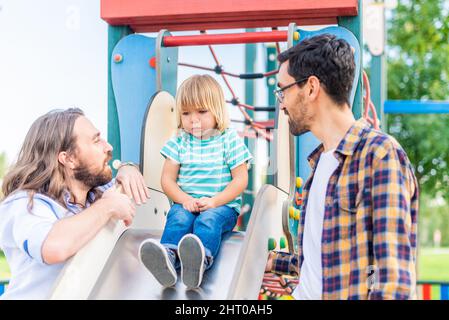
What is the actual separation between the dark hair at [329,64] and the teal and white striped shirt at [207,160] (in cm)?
87

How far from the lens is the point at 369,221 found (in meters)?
2.18

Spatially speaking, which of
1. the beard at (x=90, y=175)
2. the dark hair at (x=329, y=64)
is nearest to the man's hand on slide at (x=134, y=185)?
the beard at (x=90, y=175)

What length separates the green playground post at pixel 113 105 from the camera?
156 inches

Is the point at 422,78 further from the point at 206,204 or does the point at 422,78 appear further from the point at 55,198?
the point at 55,198

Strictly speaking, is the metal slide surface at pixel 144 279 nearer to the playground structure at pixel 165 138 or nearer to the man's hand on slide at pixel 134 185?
the playground structure at pixel 165 138

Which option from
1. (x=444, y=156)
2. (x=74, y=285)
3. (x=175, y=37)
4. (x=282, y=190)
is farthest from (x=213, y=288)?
(x=444, y=156)

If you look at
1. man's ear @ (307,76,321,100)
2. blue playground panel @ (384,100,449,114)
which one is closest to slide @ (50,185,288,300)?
man's ear @ (307,76,321,100)

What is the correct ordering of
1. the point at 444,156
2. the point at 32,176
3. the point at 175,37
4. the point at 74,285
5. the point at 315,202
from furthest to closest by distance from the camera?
the point at 444,156
the point at 175,37
the point at 32,176
the point at 74,285
the point at 315,202

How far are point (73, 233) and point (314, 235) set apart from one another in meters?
1.00

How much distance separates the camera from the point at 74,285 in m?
2.71

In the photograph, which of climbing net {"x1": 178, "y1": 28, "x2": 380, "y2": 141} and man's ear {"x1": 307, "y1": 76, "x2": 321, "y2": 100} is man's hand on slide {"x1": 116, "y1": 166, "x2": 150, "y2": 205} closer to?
man's ear {"x1": 307, "y1": 76, "x2": 321, "y2": 100}

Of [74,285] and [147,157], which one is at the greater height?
[147,157]

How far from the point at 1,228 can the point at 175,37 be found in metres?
1.69

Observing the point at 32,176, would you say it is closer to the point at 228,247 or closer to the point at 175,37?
the point at 228,247
